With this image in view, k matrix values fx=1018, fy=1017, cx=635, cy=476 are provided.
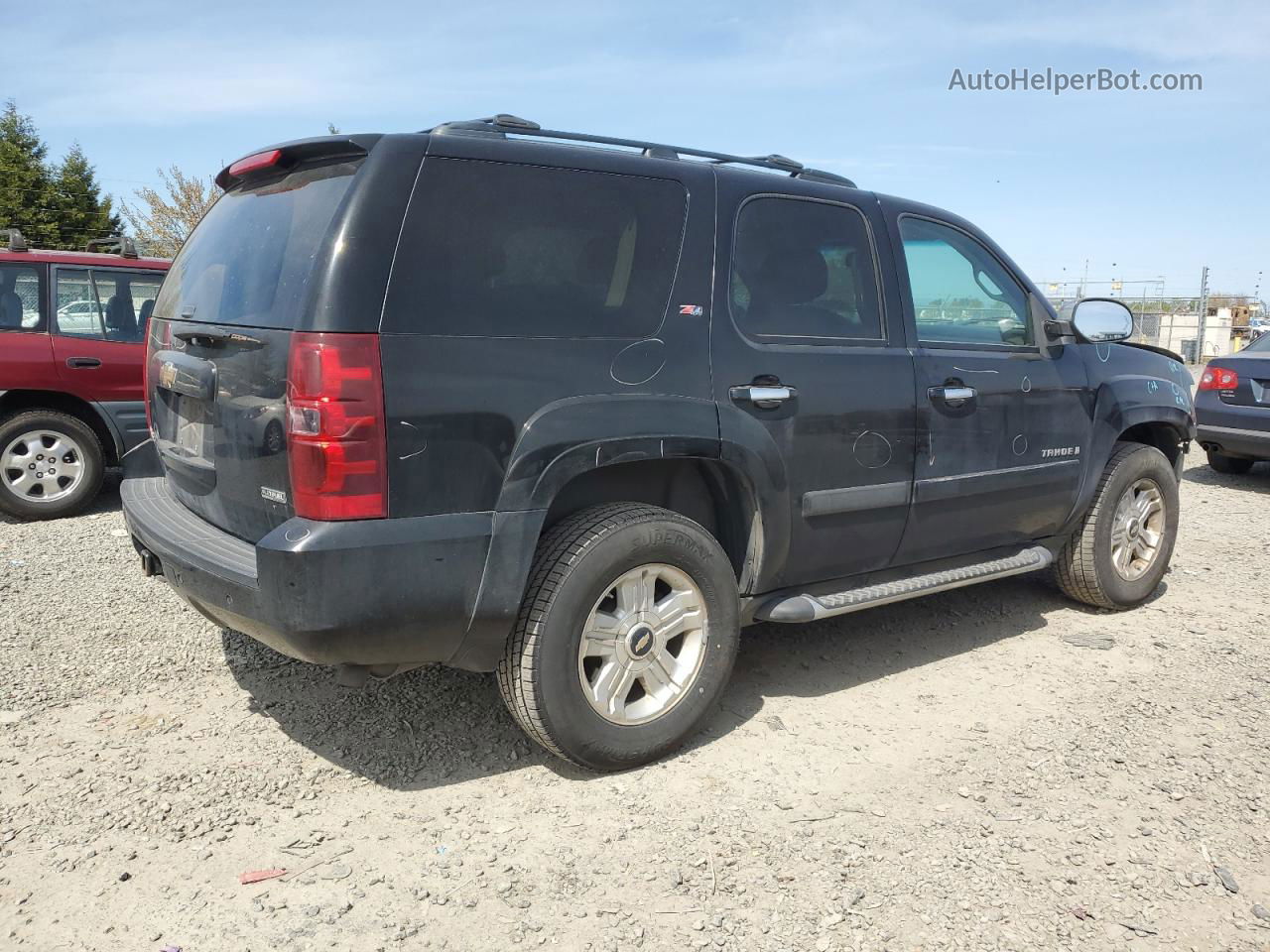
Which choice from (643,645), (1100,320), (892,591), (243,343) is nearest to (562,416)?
(643,645)

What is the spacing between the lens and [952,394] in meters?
4.17

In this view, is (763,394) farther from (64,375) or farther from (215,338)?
(64,375)

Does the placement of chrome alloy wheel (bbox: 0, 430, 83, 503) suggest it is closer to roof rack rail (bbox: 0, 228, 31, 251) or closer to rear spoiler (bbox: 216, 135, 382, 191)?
roof rack rail (bbox: 0, 228, 31, 251)

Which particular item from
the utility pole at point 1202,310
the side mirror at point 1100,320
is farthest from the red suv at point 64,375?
the utility pole at point 1202,310

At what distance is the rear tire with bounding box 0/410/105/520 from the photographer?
679 cm

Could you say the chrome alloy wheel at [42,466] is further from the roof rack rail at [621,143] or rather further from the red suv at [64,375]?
the roof rack rail at [621,143]

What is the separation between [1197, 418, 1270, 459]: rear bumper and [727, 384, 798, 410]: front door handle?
23.0 ft

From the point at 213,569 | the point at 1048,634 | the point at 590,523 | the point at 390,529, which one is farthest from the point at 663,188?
the point at 1048,634

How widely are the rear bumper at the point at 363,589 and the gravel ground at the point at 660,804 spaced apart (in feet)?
1.88

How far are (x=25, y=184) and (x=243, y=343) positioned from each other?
29.6 m

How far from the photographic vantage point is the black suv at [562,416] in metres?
2.80

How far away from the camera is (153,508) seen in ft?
11.9

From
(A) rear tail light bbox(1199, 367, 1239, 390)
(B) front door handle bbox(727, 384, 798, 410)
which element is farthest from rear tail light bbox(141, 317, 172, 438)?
(A) rear tail light bbox(1199, 367, 1239, 390)

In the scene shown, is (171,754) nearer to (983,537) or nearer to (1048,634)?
(983,537)
